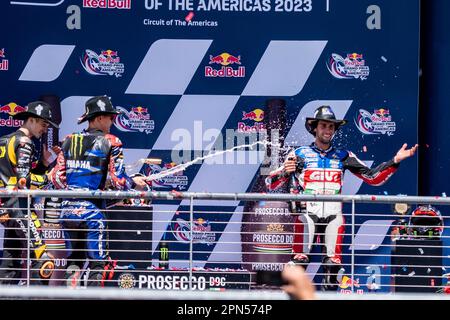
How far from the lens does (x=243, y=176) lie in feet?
37.2

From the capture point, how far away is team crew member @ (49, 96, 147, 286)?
30.2ft

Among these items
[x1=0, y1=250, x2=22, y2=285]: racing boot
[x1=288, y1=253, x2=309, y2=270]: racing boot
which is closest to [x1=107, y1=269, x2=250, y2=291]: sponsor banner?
[x1=288, y1=253, x2=309, y2=270]: racing boot

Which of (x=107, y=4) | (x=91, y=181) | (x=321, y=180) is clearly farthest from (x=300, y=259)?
(x=107, y=4)

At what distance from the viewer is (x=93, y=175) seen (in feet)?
30.8

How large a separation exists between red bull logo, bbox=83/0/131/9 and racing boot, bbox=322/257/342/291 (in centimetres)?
333

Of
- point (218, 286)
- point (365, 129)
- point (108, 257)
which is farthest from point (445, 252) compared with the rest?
point (108, 257)

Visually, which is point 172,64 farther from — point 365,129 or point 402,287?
point 402,287

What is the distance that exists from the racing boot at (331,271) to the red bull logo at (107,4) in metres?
3.33

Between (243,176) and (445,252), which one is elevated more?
(243,176)

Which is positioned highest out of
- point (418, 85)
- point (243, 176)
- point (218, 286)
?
point (418, 85)

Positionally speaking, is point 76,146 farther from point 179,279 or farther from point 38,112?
point 179,279

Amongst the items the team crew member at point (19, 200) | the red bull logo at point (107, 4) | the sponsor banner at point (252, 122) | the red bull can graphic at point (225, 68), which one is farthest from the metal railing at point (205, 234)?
the red bull logo at point (107, 4)

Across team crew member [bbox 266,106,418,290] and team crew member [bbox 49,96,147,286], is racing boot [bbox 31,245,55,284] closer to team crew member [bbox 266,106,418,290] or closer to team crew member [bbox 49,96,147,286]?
team crew member [bbox 49,96,147,286]

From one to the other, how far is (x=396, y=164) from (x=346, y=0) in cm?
212
